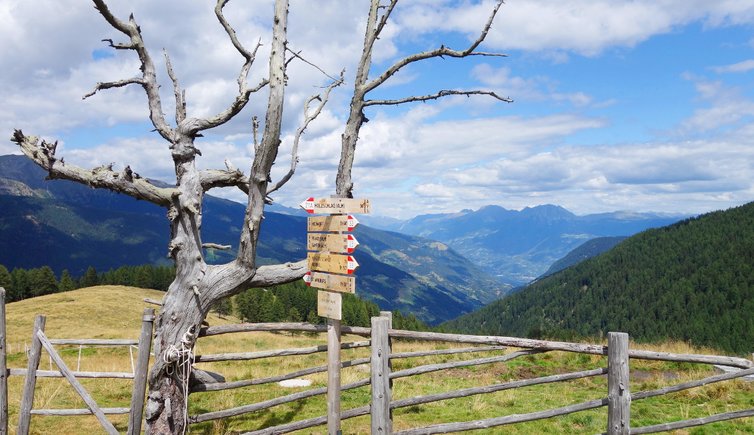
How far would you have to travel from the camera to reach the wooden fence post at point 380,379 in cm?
721

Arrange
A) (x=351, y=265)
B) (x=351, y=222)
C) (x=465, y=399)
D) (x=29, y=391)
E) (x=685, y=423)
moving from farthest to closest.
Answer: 1. (x=465, y=399)
2. (x=29, y=391)
3. (x=685, y=423)
4. (x=351, y=222)
5. (x=351, y=265)

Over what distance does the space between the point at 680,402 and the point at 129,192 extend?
39.5 feet

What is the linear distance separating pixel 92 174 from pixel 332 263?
397 cm

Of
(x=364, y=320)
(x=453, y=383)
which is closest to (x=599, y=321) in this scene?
(x=364, y=320)

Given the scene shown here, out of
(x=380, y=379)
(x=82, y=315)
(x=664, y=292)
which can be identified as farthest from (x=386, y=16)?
(x=664, y=292)

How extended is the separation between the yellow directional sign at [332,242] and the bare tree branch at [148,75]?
2.94 metres

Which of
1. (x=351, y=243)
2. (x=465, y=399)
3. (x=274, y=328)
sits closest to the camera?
(x=351, y=243)

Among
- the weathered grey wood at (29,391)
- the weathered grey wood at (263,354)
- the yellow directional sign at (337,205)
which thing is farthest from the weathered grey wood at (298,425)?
the weathered grey wood at (29,391)

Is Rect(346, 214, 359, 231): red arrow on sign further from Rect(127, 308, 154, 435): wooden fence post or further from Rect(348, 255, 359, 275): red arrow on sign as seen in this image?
Rect(127, 308, 154, 435): wooden fence post

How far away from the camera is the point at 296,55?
7902 mm

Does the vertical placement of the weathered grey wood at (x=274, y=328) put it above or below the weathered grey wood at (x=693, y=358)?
above

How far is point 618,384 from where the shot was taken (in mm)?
6695

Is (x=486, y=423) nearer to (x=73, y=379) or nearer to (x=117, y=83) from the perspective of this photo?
(x=73, y=379)

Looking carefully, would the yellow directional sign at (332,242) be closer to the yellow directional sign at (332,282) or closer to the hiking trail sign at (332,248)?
the hiking trail sign at (332,248)
